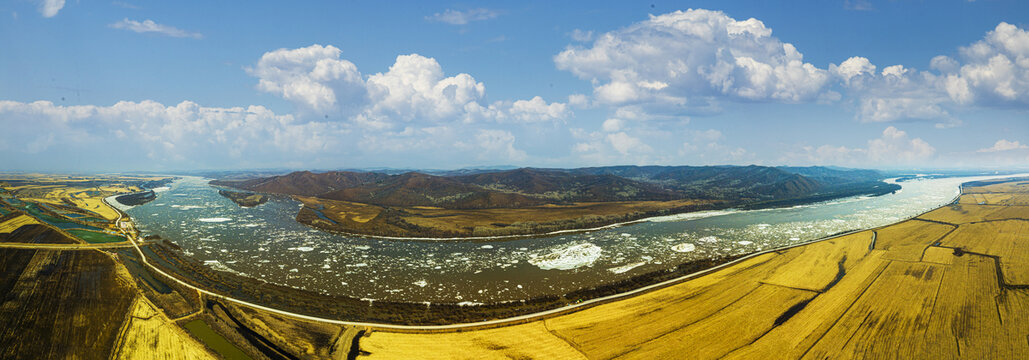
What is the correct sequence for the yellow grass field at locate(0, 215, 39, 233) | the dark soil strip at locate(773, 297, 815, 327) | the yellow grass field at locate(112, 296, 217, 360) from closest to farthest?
the yellow grass field at locate(112, 296, 217, 360)
the dark soil strip at locate(773, 297, 815, 327)
the yellow grass field at locate(0, 215, 39, 233)

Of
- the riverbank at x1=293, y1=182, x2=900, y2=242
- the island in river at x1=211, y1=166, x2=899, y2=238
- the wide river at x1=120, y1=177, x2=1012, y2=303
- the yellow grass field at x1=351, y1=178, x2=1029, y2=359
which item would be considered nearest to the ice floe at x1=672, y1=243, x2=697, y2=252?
the wide river at x1=120, y1=177, x2=1012, y2=303

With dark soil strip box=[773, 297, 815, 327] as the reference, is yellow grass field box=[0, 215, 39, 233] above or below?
above

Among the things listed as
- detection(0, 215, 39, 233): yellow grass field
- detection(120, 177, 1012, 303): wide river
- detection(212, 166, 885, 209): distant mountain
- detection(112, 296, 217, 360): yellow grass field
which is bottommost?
detection(112, 296, 217, 360): yellow grass field

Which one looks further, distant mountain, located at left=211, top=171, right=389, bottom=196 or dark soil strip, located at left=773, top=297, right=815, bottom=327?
distant mountain, located at left=211, top=171, right=389, bottom=196

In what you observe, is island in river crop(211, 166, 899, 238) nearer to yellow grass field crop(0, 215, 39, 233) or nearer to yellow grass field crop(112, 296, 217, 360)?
yellow grass field crop(112, 296, 217, 360)

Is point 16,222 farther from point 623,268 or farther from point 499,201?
point 623,268

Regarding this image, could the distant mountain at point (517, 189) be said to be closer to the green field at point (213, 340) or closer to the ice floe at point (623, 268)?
the ice floe at point (623, 268)
